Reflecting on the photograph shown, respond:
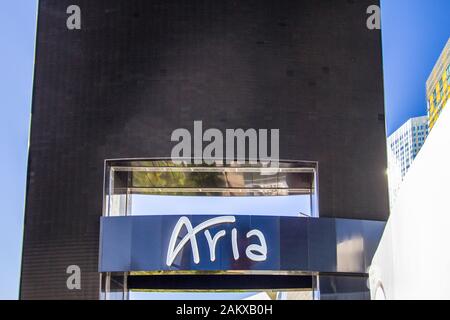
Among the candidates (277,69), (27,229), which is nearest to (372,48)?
(277,69)

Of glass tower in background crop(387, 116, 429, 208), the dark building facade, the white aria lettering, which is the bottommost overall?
the white aria lettering

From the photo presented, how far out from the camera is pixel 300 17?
22219mm

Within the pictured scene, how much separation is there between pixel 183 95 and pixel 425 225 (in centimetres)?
1283

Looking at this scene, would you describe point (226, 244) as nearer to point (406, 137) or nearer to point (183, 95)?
point (183, 95)

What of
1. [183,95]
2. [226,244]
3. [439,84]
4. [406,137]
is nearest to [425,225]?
[226,244]

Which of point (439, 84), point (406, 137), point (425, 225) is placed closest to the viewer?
point (425, 225)

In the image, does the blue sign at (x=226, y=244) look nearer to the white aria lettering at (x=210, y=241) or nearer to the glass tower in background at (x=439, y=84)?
the white aria lettering at (x=210, y=241)

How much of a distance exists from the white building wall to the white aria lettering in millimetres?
7646

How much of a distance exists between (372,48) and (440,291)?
14920 millimetres

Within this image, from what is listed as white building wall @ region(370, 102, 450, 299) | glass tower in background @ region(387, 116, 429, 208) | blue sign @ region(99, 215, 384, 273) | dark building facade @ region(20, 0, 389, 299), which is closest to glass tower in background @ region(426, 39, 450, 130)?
glass tower in background @ region(387, 116, 429, 208)

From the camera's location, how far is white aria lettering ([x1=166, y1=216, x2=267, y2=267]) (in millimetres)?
20078

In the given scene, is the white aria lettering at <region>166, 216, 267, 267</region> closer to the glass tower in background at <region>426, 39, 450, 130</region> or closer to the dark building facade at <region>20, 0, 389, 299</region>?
the dark building facade at <region>20, 0, 389, 299</region>

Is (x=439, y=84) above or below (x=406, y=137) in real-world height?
above

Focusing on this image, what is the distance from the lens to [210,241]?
2020cm
